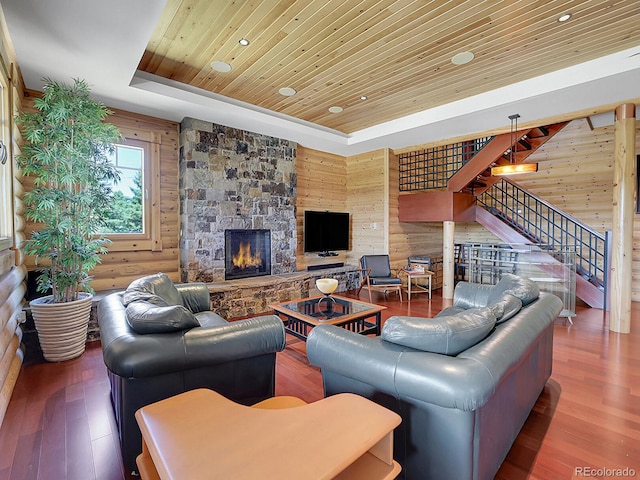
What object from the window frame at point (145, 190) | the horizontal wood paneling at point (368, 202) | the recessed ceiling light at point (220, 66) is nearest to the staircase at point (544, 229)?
the horizontal wood paneling at point (368, 202)

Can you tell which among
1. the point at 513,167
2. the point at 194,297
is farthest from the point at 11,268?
the point at 513,167

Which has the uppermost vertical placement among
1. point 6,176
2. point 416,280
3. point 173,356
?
point 6,176

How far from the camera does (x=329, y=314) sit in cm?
331

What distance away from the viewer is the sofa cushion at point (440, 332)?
1.61 metres

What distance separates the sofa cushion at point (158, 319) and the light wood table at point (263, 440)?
69cm

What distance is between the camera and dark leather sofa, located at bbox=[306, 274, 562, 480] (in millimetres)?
1392

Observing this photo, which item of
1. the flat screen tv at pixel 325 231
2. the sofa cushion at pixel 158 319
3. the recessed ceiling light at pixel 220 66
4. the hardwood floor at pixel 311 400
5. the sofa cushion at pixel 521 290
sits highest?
the recessed ceiling light at pixel 220 66

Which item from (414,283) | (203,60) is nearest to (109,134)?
(203,60)

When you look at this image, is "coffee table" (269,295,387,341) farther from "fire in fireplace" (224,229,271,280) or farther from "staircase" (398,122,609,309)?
"staircase" (398,122,609,309)

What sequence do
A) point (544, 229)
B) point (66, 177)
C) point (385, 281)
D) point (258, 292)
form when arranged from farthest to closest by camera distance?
point (544, 229) → point (385, 281) → point (258, 292) → point (66, 177)

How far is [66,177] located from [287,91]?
9.06ft

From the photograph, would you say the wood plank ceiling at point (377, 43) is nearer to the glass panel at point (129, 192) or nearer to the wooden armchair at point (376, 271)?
the glass panel at point (129, 192)

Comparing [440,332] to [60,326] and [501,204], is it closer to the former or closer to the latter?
[60,326]

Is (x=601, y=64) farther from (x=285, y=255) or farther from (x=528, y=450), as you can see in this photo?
(x=285, y=255)
